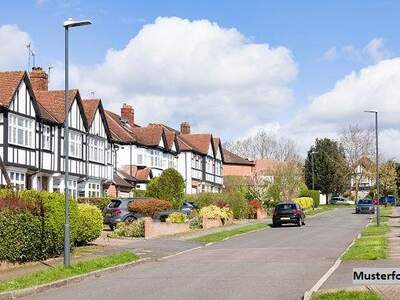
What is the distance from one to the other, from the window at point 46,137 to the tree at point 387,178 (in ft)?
216

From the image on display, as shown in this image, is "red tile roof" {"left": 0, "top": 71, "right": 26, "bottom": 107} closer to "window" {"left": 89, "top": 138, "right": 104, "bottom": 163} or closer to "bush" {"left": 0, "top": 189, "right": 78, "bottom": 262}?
"window" {"left": 89, "top": 138, "right": 104, "bottom": 163}

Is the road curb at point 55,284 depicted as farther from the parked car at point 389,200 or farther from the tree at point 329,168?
the tree at point 329,168

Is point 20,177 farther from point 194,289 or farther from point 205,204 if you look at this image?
point 194,289

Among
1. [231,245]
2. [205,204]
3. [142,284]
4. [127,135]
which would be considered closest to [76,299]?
[142,284]

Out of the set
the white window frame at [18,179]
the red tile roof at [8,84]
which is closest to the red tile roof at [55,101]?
the white window frame at [18,179]

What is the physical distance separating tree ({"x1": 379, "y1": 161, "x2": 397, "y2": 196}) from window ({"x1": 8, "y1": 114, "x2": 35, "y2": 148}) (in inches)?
2693

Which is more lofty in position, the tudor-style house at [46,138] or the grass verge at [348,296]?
the tudor-style house at [46,138]

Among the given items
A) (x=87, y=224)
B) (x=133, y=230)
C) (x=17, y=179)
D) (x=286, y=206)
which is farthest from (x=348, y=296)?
(x=286, y=206)

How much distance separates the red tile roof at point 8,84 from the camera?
33594 millimetres

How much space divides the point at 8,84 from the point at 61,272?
21505 millimetres

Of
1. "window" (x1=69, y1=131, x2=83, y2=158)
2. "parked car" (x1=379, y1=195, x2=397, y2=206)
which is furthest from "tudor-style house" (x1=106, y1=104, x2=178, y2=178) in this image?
"parked car" (x1=379, y1=195, x2=397, y2=206)

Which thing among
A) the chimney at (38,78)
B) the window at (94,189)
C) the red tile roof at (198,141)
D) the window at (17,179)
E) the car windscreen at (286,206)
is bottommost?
the car windscreen at (286,206)

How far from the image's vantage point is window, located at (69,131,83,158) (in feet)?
138

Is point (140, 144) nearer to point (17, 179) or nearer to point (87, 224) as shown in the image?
point (17, 179)
